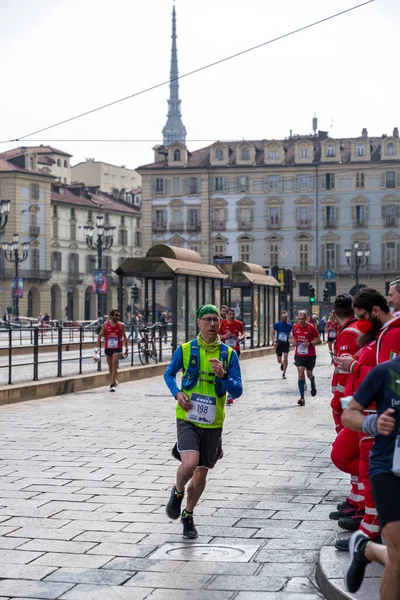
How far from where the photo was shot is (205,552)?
23.0ft

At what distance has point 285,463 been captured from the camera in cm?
1102

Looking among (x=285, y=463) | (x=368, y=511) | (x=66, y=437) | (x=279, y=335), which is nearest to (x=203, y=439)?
(x=368, y=511)

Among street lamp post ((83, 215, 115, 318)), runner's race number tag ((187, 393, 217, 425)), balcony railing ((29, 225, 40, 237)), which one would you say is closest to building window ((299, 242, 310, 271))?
balcony railing ((29, 225, 40, 237))

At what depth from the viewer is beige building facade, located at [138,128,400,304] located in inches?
3674

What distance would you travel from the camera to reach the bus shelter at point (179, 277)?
89.1 feet

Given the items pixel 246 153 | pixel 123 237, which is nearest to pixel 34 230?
pixel 123 237

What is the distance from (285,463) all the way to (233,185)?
8485 cm

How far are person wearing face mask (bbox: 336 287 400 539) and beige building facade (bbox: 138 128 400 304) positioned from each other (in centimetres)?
8531

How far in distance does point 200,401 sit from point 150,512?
114cm

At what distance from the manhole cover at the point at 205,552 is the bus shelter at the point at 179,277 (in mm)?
18355

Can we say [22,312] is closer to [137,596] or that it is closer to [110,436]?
[110,436]

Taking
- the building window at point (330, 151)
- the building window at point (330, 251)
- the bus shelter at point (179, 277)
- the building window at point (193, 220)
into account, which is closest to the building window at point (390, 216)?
the building window at point (330, 251)

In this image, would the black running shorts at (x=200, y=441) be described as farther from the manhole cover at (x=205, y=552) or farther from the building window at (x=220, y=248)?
the building window at (x=220, y=248)

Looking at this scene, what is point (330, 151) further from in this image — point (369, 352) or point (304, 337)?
point (369, 352)
